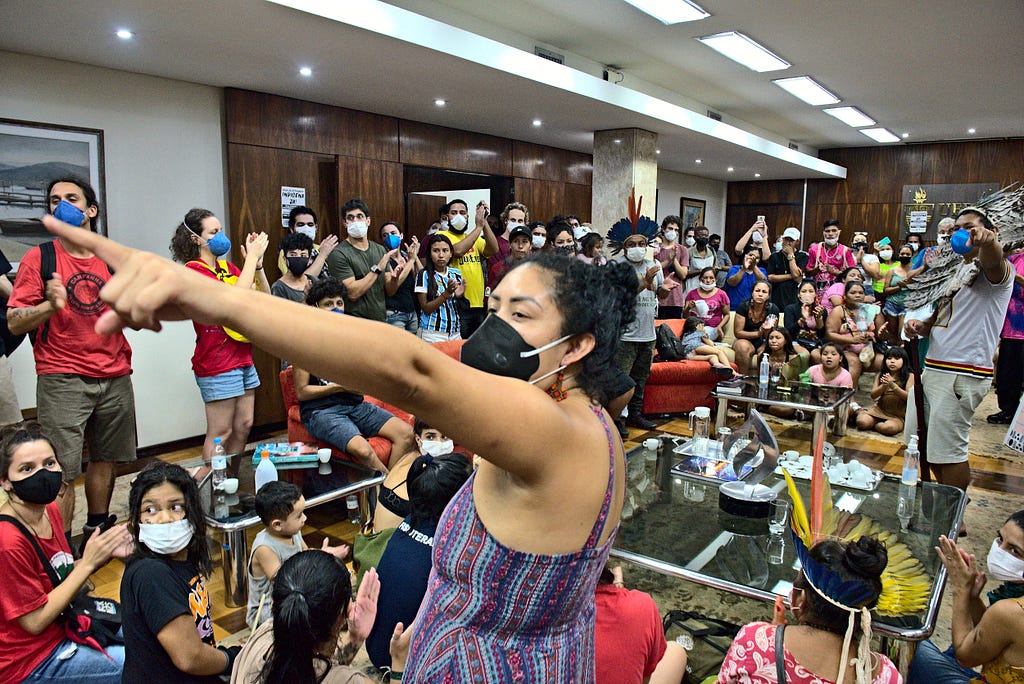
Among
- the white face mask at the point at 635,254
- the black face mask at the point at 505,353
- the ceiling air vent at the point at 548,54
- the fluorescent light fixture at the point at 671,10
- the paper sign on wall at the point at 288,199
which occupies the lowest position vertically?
the black face mask at the point at 505,353

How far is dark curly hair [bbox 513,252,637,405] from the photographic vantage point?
97cm

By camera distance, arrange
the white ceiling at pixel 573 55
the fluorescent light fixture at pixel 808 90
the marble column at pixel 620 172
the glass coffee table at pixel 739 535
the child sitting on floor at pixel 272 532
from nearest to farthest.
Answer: the glass coffee table at pixel 739 535, the child sitting on floor at pixel 272 532, the white ceiling at pixel 573 55, the marble column at pixel 620 172, the fluorescent light fixture at pixel 808 90

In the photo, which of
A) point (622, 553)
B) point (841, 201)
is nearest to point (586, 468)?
point (622, 553)

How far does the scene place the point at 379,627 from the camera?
6.23 ft

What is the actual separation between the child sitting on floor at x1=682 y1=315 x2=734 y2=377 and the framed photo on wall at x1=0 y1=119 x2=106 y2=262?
4.62m

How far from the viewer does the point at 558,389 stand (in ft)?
3.22

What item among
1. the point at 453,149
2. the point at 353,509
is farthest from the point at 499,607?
the point at 453,149

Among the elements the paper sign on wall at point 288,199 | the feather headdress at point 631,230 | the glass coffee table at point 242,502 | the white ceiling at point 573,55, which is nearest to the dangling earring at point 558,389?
the glass coffee table at point 242,502

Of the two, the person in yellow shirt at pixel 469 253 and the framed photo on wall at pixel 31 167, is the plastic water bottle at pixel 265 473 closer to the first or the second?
the framed photo on wall at pixel 31 167

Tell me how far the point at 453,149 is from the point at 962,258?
4.80 metres

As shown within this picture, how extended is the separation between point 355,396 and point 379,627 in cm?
183

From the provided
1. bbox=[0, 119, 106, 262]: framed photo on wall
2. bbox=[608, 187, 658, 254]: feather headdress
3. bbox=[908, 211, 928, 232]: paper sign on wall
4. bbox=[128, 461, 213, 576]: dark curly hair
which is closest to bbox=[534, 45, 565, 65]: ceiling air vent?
bbox=[608, 187, 658, 254]: feather headdress

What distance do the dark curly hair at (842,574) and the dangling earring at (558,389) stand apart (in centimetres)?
89

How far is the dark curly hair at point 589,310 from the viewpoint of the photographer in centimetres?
97
